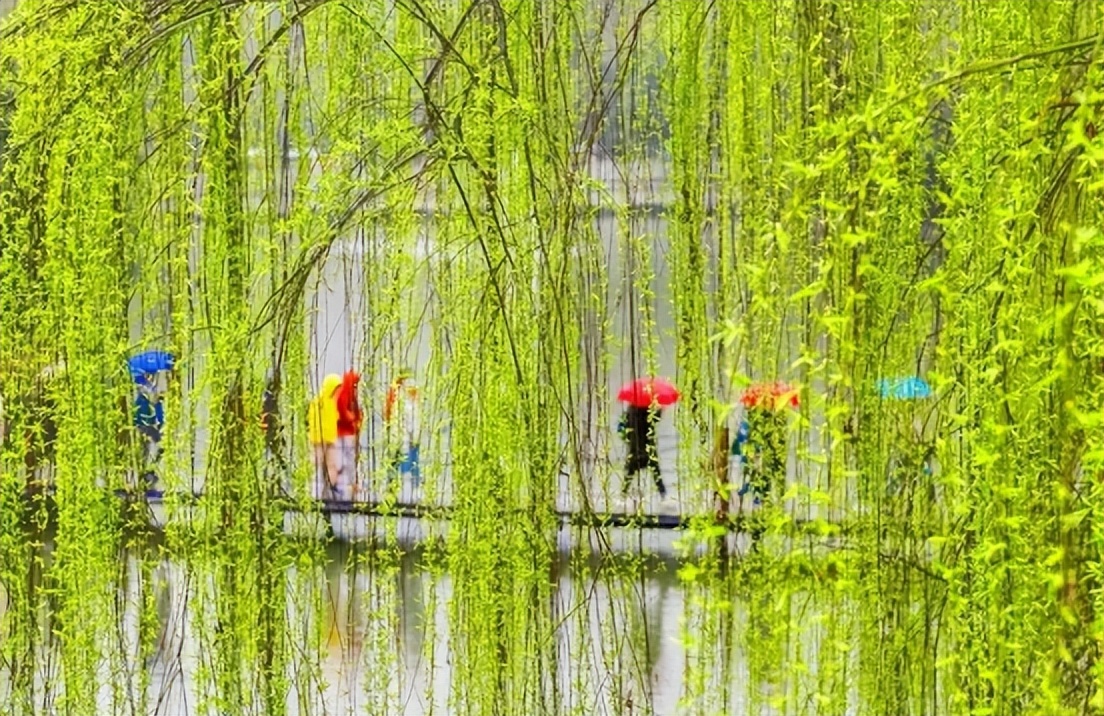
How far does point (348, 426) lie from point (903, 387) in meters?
1.05

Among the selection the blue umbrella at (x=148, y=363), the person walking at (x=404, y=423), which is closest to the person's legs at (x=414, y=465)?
the person walking at (x=404, y=423)

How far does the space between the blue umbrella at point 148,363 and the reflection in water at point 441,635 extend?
13.7 inches

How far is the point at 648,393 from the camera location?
2076mm

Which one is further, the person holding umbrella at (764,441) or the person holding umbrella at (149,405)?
the person holding umbrella at (149,405)

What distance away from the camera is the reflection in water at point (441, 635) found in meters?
2.06

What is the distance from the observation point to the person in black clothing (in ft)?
6.80

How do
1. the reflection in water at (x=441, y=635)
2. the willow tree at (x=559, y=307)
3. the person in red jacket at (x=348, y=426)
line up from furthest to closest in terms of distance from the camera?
the person in red jacket at (x=348, y=426), the reflection in water at (x=441, y=635), the willow tree at (x=559, y=307)

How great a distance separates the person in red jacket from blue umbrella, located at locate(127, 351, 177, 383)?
1.14 ft

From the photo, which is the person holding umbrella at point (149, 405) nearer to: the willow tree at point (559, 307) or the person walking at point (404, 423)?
the willow tree at point (559, 307)

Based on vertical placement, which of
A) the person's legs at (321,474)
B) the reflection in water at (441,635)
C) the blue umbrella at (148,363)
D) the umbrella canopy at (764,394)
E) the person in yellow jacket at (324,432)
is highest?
the blue umbrella at (148,363)

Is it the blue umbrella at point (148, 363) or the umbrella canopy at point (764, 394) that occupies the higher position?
the blue umbrella at point (148, 363)

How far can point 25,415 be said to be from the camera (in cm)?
225

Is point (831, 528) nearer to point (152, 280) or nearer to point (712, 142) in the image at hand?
point (712, 142)

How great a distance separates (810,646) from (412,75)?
51.0 inches
